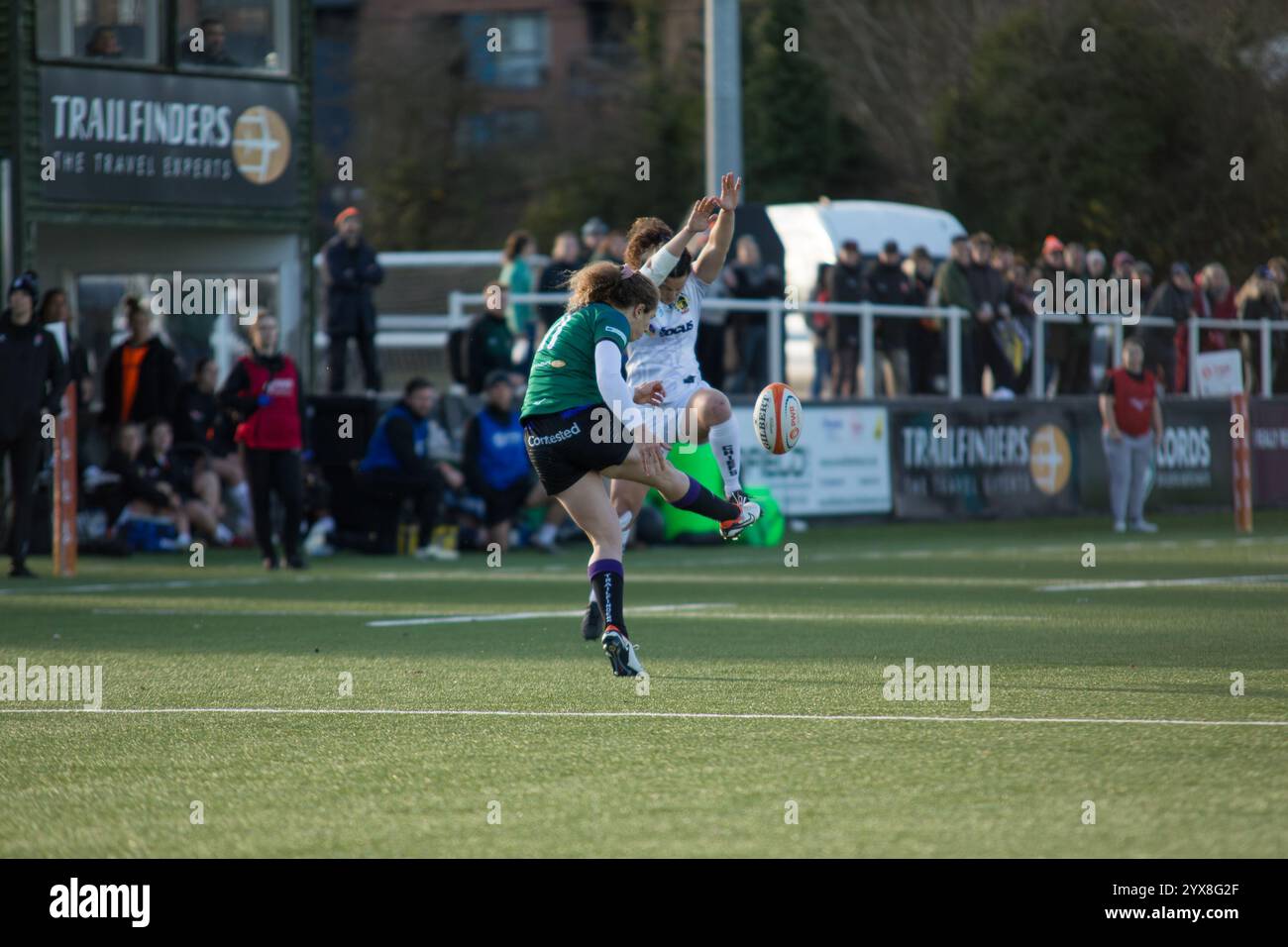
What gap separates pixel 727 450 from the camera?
42.4ft


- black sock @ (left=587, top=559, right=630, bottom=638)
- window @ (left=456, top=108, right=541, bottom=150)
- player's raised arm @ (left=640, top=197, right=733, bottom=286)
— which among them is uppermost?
Result: window @ (left=456, top=108, right=541, bottom=150)

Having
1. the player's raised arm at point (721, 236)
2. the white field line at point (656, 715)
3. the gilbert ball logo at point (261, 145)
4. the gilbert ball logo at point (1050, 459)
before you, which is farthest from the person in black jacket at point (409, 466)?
the white field line at point (656, 715)

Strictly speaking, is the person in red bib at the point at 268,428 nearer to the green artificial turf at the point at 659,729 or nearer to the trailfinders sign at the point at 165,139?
the green artificial turf at the point at 659,729

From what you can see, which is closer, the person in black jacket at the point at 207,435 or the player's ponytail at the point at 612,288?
the player's ponytail at the point at 612,288

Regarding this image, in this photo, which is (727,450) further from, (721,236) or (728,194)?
(728,194)

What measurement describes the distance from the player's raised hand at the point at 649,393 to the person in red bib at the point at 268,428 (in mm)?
8525

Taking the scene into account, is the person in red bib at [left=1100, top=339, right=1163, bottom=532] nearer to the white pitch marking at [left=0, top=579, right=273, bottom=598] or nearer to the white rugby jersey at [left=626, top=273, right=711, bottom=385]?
the white pitch marking at [left=0, top=579, right=273, bottom=598]

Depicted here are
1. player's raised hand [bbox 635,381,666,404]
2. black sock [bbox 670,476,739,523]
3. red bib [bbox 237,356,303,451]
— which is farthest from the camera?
red bib [bbox 237,356,303,451]

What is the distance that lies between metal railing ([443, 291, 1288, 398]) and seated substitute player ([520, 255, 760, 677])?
10.5 meters

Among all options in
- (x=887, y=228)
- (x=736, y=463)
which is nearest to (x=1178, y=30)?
(x=887, y=228)

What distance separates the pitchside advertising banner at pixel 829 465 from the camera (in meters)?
22.5

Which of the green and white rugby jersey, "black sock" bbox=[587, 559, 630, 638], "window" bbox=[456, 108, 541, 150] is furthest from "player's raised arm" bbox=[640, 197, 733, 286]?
"window" bbox=[456, 108, 541, 150]

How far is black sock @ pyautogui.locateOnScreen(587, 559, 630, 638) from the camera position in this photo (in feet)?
31.0

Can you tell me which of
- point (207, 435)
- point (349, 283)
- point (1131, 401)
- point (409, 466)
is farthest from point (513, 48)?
point (409, 466)
